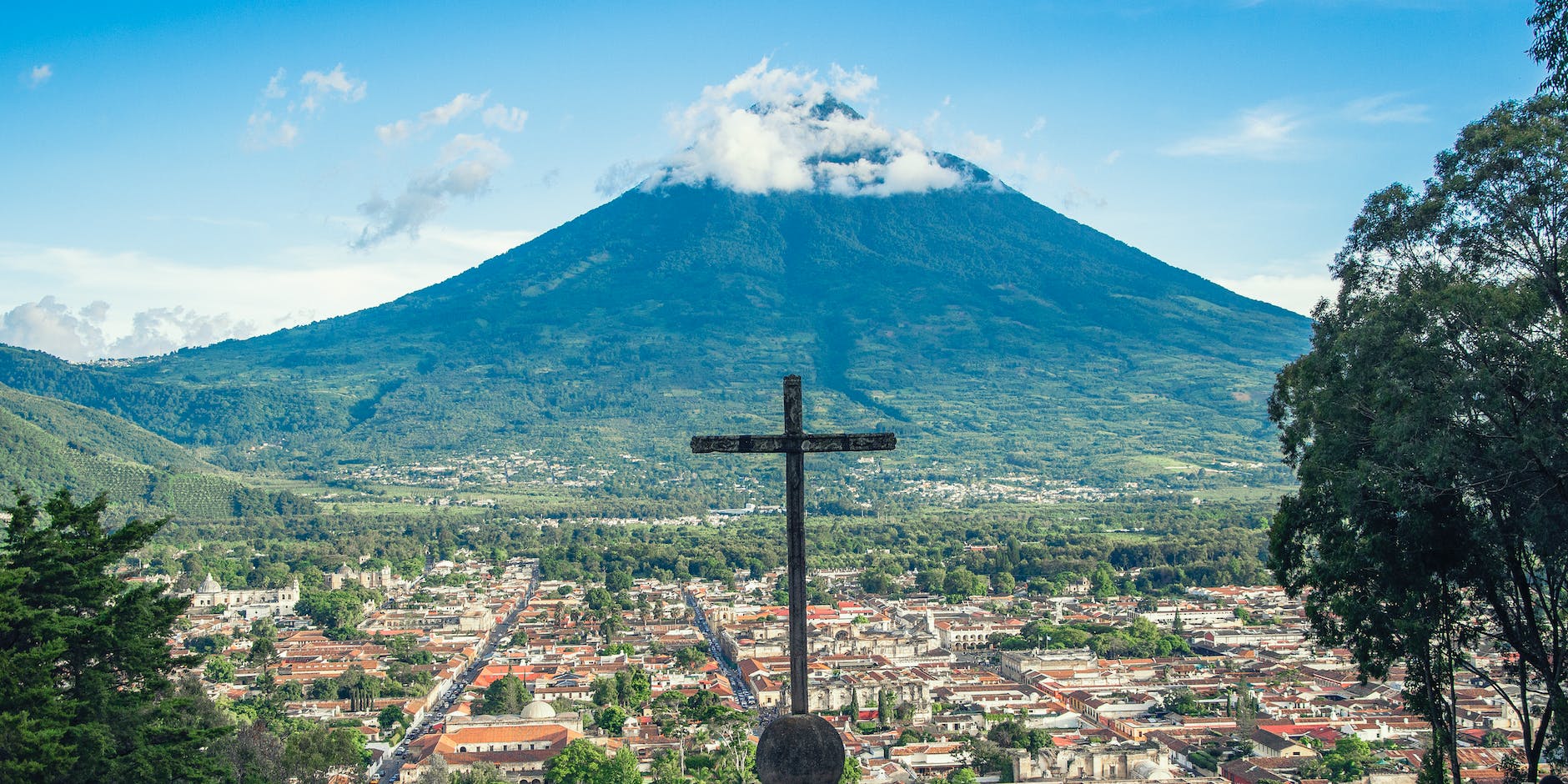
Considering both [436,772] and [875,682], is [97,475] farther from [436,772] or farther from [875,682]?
[436,772]

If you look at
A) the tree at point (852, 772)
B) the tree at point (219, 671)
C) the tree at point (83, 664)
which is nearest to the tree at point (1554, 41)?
the tree at point (83, 664)

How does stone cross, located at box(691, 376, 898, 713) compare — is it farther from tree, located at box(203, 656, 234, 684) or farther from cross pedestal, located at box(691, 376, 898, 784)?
tree, located at box(203, 656, 234, 684)

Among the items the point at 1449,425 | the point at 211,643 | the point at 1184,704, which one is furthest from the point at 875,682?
the point at 1449,425

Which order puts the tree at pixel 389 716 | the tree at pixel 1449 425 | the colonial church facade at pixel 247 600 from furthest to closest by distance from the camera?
the colonial church facade at pixel 247 600 < the tree at pixel 389 716 < the tree at pixel 1449 425

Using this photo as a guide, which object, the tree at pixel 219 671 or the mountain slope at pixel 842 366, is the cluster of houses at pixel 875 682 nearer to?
the tree at pixel 219 671

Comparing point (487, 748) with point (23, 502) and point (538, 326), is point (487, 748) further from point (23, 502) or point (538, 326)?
point (538, 326)

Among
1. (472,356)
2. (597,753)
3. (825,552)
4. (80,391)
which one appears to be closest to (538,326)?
(472,356)

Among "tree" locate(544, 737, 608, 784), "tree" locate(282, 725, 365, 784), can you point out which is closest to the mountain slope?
"tree" locate(544, 737, 608, 784)

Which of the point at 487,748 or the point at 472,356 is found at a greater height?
the point at 472,356
